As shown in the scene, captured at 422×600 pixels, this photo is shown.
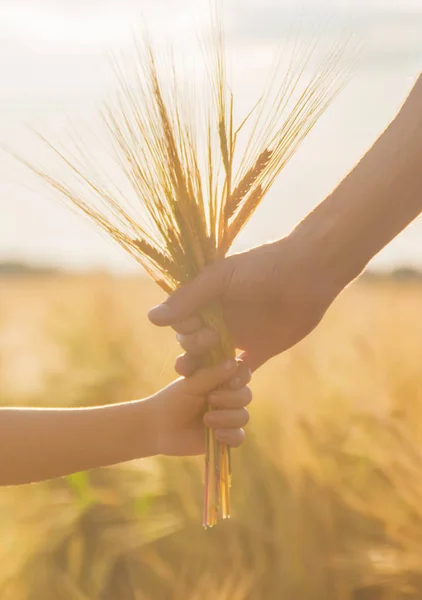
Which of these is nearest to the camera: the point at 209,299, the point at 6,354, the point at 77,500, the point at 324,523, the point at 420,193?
the point at 209,299

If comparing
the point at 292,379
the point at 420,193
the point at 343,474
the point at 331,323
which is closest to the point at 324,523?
the point at 343,474

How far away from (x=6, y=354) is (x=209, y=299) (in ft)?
4.31

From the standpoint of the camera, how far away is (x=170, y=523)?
4.82 feet

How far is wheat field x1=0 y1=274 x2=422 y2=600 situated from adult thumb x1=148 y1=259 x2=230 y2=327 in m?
0.50

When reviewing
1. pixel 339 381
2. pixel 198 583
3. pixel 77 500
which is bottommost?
pixel 198 583

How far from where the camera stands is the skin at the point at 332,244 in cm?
98

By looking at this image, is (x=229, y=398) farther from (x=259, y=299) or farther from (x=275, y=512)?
(x=275, y=512)

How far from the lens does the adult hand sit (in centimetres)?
85

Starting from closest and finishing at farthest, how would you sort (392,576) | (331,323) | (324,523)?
(392,576), (324,523), (331,323)

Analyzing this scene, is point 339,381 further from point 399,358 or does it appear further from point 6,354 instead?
point 6,354

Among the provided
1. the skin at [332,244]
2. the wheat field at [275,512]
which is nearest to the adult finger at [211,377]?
the skin at [332,244]

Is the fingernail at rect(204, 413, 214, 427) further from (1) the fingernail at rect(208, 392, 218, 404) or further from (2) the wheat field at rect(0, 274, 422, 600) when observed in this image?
(2) the wheat field at rect(0, 274, 422, 600)

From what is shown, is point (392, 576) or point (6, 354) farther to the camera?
point (6, 354)

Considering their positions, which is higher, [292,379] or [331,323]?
[331,323]
